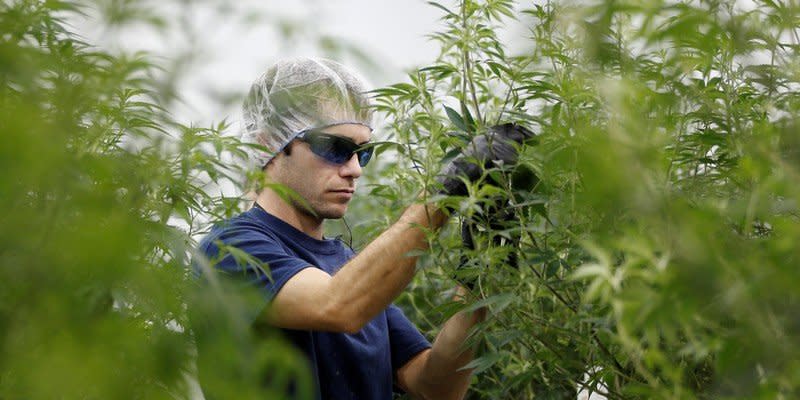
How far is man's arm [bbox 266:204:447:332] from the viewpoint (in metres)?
2.55

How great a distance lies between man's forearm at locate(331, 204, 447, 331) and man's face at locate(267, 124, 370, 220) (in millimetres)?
647

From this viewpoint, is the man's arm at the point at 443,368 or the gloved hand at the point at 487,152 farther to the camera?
the man's arm at the point at 443,368

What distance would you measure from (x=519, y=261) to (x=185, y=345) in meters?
1.34

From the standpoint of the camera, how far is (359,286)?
2.66 m

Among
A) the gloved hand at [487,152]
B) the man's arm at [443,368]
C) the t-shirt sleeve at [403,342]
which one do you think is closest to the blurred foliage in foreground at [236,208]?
the gloved hand at [487,152]

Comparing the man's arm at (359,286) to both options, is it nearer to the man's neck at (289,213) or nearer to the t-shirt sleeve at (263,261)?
the t-shirt sleeve at (263,261)

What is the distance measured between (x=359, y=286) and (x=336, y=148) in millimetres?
752

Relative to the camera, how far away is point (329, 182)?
10.9 ft

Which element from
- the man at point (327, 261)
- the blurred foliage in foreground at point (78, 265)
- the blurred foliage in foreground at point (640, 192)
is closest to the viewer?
the blurred foliage in foreground at point (78, 265)

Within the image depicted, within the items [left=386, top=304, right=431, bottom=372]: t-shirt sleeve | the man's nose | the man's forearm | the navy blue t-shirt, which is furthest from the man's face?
the man's forearm

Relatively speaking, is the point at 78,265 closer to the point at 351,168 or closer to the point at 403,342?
the point at 351,168

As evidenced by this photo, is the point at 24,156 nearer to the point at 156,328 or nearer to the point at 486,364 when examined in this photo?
the point at 156,328

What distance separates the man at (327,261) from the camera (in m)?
2.71

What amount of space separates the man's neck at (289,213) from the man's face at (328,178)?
29mm
